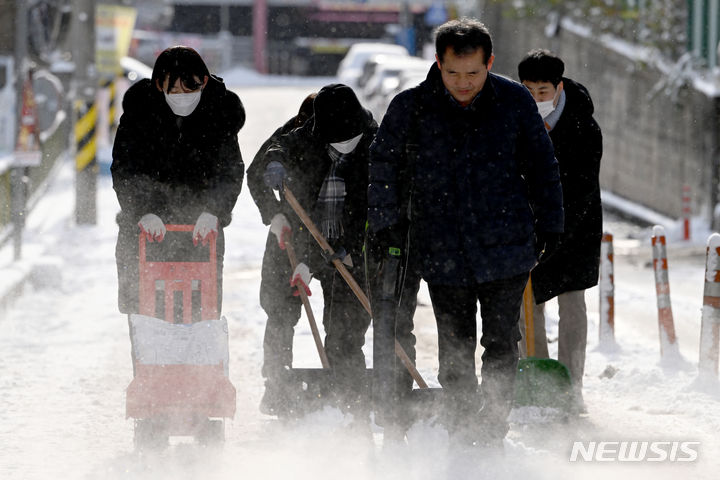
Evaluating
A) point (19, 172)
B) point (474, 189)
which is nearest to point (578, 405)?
point (474, 189)

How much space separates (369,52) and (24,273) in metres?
27.0

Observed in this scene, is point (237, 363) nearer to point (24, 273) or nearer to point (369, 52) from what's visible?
point (24, 273)

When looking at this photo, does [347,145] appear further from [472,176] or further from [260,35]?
[260,35]

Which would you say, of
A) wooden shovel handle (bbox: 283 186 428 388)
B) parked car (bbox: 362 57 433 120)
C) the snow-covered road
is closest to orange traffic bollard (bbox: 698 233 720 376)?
the snow-covered road

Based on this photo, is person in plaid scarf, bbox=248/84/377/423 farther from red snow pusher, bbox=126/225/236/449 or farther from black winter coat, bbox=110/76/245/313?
red snow pusher, bbox=126/225/236/449

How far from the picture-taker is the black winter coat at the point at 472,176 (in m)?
4.80

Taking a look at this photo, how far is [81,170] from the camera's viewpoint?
45.9 ft

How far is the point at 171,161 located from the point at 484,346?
5.23 feet

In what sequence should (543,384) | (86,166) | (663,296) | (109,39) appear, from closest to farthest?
1. (543,384)
2. (663,296)
3. (86,166)
4. (109,39)

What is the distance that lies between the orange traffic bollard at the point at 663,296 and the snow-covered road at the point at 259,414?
0.19m

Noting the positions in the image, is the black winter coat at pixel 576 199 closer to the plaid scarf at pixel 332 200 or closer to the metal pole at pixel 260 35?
the plaid scarf at pixel 332 200

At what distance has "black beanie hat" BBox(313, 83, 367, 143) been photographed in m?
5.37

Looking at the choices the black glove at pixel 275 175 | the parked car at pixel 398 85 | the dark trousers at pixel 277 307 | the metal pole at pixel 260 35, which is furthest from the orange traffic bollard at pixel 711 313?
the metal pole at pixel 260 35

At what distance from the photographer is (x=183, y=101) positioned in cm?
525
